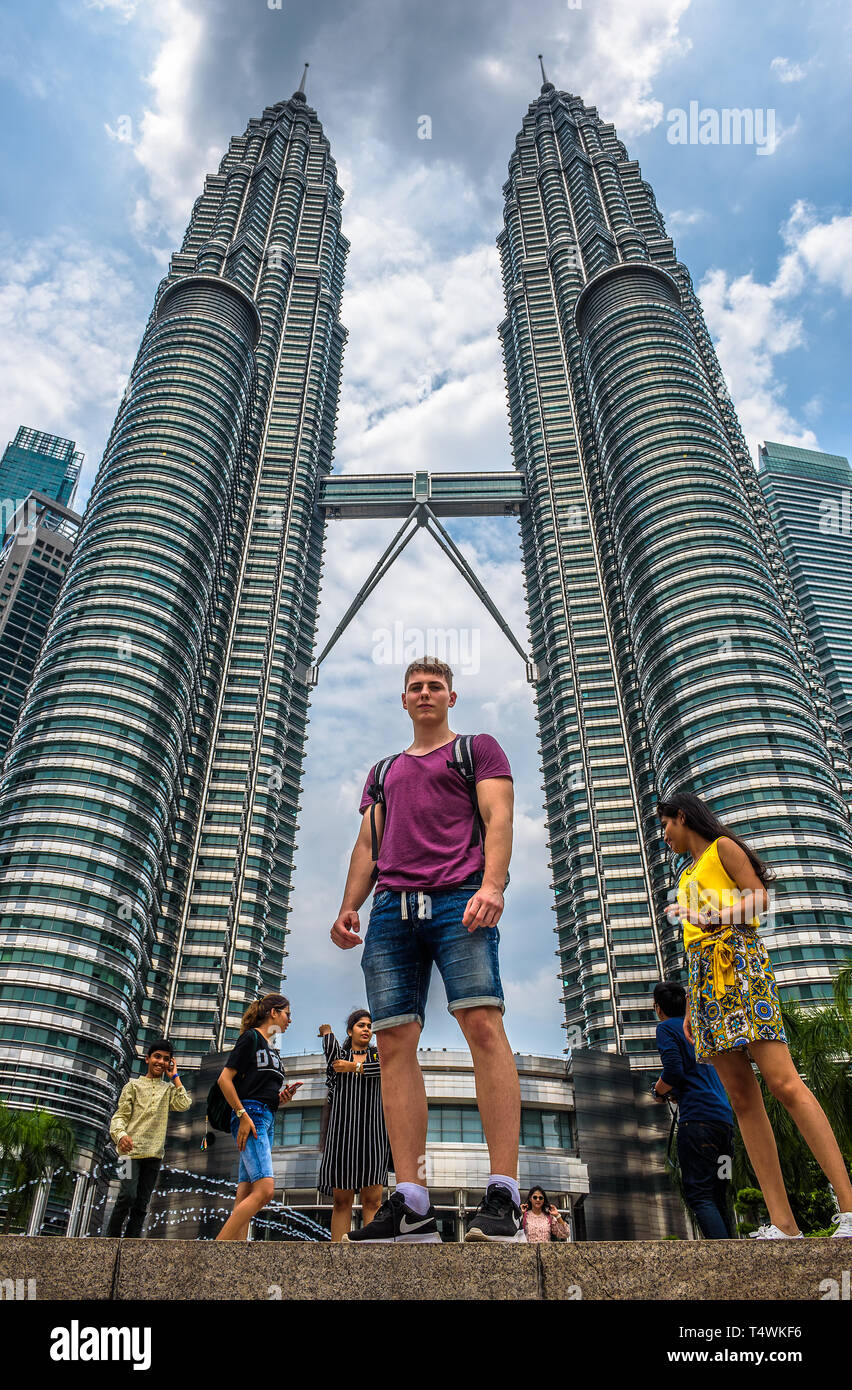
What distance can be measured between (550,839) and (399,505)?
43452 mm

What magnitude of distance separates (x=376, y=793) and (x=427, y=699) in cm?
59

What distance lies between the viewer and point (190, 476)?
87.5 m

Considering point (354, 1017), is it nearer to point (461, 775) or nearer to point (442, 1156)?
point (461, 775)

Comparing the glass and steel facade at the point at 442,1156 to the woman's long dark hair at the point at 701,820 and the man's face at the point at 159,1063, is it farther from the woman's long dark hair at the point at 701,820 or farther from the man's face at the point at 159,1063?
the woman's long dark hair at the point at 701,820

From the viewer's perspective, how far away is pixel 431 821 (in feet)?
14.9

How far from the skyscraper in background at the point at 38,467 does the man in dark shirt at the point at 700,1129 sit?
196042mm

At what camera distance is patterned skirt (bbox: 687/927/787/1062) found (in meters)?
4.49

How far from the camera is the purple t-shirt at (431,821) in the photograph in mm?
4383

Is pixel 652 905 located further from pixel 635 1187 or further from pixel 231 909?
pixel 231 909

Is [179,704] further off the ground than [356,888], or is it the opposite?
[179,704]

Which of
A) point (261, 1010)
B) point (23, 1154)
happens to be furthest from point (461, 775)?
point (23, 1154)
